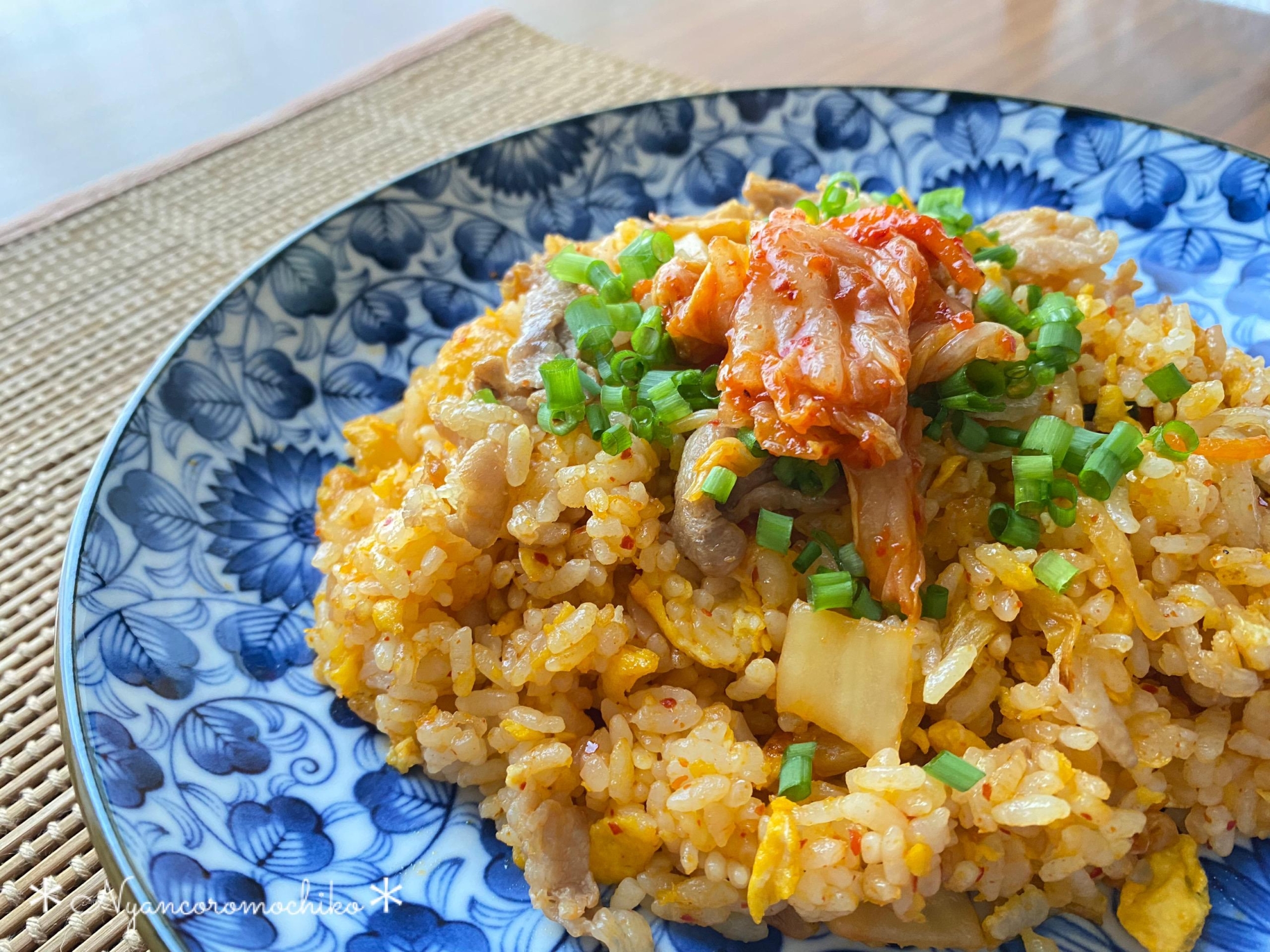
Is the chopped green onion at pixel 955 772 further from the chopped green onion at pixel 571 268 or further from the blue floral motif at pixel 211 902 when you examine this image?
the chopped green onion at pixel 571 268

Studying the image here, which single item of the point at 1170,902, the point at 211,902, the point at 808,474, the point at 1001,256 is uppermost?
the point at 1001,256

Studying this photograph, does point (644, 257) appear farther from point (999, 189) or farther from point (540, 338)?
point (999, 189)

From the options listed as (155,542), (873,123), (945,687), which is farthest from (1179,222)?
(155,542)

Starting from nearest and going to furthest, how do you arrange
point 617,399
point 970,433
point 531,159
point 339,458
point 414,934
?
point 414,934
point 970,433
point 617,399
point 339,458
point 531,159

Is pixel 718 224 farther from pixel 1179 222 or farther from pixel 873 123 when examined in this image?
pixel 1179 222

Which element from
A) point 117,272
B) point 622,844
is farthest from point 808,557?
point 117,272

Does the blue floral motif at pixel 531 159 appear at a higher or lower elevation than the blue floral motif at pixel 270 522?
higher

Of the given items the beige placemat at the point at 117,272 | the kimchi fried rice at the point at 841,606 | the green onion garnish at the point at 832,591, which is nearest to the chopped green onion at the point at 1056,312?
the kimchi fried rice at the point at 841,606
